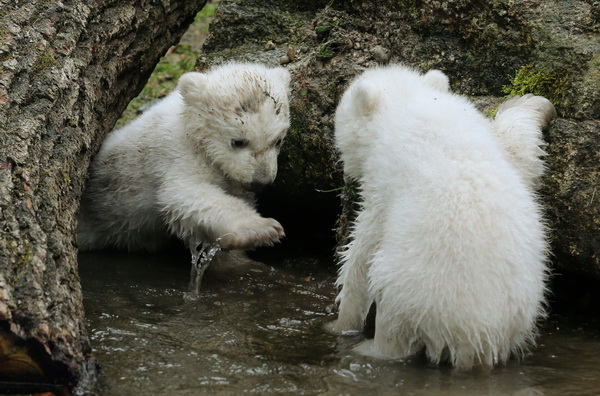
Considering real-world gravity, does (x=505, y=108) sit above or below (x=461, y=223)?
above

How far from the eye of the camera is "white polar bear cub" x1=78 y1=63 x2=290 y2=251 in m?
6.36

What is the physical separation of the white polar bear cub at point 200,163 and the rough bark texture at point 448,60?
422 millimetres

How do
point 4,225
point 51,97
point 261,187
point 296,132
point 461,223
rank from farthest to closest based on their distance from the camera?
1. point 296,132
2. point 261,187
3. point 51,97
4. point 461,223
5. point 4,225

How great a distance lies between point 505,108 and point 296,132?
1.97 m

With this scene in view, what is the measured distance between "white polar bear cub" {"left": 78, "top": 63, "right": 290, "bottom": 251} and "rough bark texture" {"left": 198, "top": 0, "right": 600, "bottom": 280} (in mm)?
422

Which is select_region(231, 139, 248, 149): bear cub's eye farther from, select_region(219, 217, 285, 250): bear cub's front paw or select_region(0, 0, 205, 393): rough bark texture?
select_region(0, 0, 205, 393): rough bark texture

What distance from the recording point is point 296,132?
274 inches

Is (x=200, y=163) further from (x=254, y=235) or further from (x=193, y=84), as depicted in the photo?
(x=254, y=235)

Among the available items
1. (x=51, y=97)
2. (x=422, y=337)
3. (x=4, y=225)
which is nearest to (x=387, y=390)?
(x=422, y=337)

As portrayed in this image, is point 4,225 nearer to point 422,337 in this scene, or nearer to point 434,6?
point 422,337

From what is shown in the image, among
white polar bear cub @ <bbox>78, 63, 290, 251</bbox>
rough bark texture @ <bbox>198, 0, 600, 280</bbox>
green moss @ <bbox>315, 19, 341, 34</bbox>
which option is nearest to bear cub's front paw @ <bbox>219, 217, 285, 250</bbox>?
white polar bear cub @ <bbox>78, 63, 290, 251</bbox>

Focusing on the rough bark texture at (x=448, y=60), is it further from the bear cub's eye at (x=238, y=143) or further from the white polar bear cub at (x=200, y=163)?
the bear cub's eye at (x=238, y=143)

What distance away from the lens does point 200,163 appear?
6680 mm

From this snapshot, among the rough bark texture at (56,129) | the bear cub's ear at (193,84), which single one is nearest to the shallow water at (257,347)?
the rough bark texture at (56,129)
